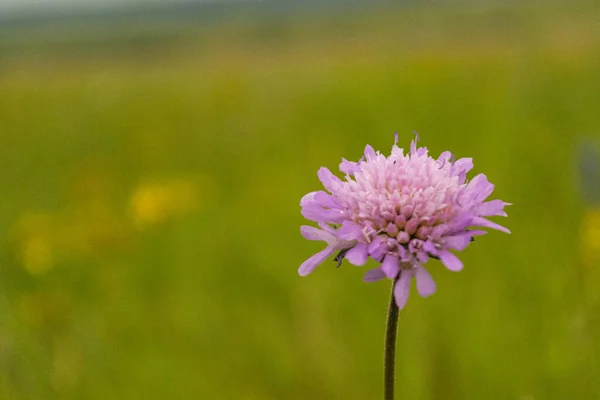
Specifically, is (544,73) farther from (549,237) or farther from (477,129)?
(549,237)

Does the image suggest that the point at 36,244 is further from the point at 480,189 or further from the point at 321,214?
the point at 480,189

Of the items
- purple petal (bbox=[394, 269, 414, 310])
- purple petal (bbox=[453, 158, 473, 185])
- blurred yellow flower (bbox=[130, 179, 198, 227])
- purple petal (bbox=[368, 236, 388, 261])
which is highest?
blurred yellow flower (bbox=[130, 179, 198, 227])

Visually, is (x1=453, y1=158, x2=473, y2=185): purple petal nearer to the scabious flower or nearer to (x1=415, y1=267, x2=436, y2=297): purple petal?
the scabious flower

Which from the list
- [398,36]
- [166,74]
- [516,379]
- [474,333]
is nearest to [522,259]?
[474,333]

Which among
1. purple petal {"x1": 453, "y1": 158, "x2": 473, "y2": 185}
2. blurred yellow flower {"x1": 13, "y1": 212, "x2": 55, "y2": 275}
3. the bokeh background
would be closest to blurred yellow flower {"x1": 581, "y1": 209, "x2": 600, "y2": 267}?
the bokeh background

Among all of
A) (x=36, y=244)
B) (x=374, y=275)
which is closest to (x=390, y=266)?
(x=374, y=275)

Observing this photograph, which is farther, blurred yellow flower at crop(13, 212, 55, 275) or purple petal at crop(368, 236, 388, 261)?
blurred yellow flower at crop(13, 212, 55, 275)
